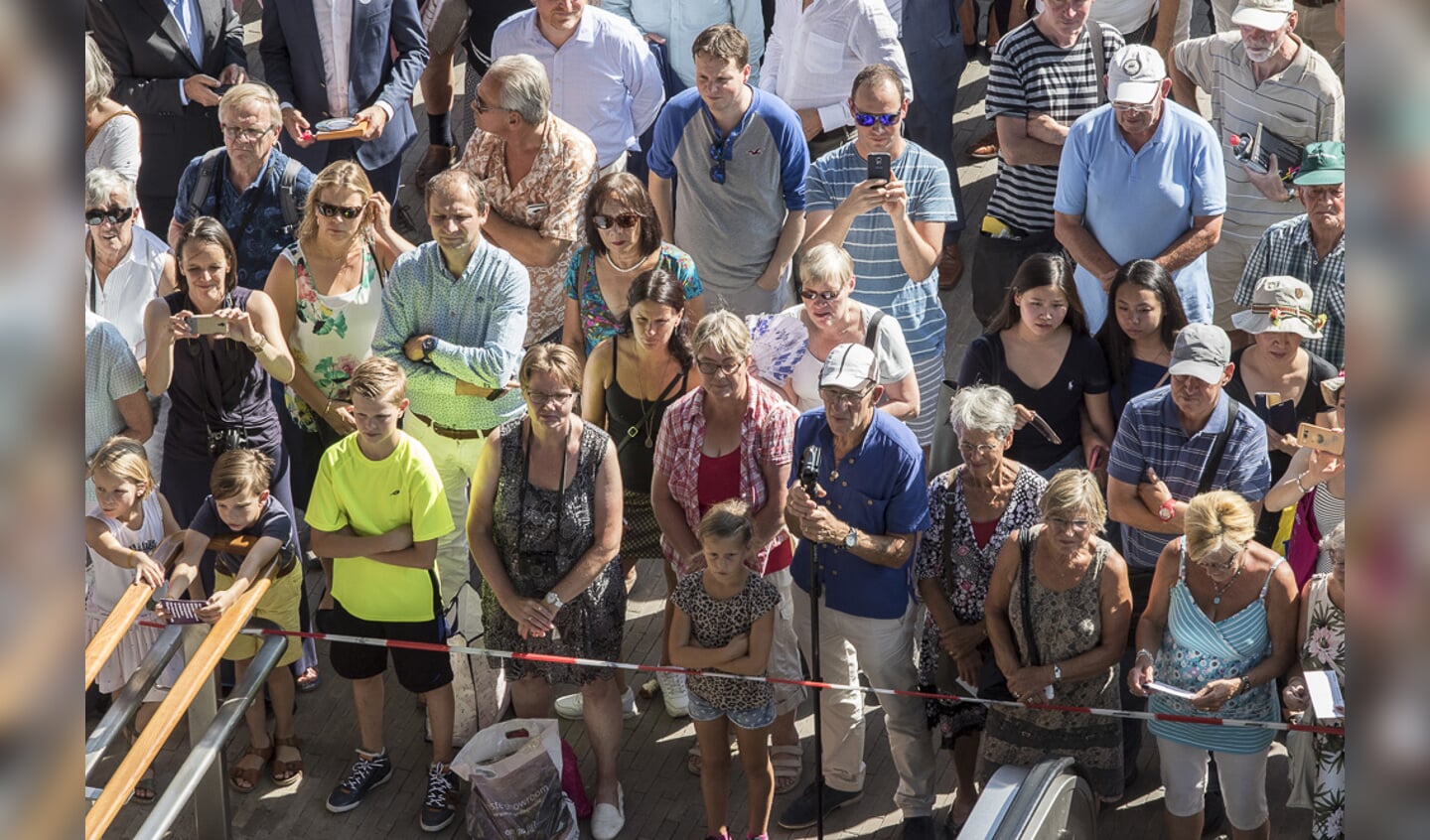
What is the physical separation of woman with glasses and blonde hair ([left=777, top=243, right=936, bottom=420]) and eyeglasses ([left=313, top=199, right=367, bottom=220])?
167 cm

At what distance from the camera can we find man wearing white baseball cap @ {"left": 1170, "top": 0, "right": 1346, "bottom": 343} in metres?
6.26

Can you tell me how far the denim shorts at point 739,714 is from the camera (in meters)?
5.23

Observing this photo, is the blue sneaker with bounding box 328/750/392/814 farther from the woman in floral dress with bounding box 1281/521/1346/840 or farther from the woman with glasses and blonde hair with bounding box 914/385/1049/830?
the woman in floral dress with bounding box 1281/521/1346/840

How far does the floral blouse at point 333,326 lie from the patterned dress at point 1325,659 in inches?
134

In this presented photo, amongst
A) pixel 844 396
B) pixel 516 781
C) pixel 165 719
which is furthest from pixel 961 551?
pixel 165 719

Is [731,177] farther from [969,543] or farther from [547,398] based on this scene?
[969,543]

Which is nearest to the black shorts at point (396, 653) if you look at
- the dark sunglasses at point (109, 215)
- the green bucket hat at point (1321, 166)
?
the dark sunglasses at point (109, 215)

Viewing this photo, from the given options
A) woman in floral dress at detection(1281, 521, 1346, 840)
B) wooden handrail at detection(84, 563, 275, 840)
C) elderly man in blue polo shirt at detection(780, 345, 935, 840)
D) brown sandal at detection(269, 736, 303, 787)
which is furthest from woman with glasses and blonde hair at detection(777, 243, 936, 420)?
brown sandal at detection(269, 736, 303, 787)

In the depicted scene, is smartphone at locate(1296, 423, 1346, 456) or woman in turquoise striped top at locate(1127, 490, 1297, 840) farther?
woman in turquoise striped top at locate(1127, 490, 1297, 840)

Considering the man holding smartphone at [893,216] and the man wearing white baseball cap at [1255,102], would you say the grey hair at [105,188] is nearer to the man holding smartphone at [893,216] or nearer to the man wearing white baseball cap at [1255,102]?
the man holding smartphone at [893,216]

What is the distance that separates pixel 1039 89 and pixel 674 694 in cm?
292
